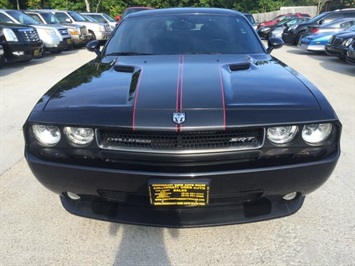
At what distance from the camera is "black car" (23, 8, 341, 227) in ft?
6.48

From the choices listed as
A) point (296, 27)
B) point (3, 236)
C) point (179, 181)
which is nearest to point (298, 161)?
point (179, 181)

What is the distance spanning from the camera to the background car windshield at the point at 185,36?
330 centimetres

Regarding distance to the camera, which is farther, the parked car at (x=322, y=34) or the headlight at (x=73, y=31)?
the headlight at (x=73, y=31)

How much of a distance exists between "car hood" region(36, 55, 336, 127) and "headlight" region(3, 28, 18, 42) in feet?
25.0

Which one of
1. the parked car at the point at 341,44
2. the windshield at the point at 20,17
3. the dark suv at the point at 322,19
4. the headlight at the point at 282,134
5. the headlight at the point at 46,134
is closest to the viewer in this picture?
the headlight at the point at 282,134

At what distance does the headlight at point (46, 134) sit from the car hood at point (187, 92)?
0.39 ft

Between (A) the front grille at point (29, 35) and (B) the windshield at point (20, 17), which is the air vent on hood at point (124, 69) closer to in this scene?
(A) the front grille at point (29, 35)

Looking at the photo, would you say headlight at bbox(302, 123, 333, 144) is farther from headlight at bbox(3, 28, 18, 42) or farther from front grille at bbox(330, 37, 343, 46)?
headlight at bbox(3, 28, 18, 42)

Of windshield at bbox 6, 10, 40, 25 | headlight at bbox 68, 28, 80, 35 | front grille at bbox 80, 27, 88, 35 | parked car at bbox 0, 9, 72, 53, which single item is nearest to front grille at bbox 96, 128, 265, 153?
parked car at bbox 0, 9, 72, 53

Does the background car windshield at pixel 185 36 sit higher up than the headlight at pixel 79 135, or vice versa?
the background car windshield at pixel 185 36

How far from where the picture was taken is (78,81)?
2.64m

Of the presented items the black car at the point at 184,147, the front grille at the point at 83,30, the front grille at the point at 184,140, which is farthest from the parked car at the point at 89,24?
the front grille at the point at 184,140

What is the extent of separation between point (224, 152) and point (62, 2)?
36.7m

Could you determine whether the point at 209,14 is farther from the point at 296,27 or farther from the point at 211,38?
the point at 296,27
